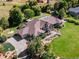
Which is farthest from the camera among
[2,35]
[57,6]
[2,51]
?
[57,6]

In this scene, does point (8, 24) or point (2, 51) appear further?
point (8, 24)

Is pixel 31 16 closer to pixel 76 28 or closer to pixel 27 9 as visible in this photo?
pixel 27 9

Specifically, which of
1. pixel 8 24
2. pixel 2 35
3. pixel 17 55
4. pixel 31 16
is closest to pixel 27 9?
pixel 31 16

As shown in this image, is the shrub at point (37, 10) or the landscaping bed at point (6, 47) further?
the shrub at point (37, 10)

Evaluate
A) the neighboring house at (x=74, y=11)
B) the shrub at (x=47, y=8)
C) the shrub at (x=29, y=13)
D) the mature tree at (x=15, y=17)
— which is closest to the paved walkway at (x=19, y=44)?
the mature tree at (x=15, y=17)

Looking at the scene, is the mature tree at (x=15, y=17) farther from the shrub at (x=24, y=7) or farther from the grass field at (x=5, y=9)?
the shrub at (x=24, y=7)

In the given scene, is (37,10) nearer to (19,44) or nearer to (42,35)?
(42,35)
